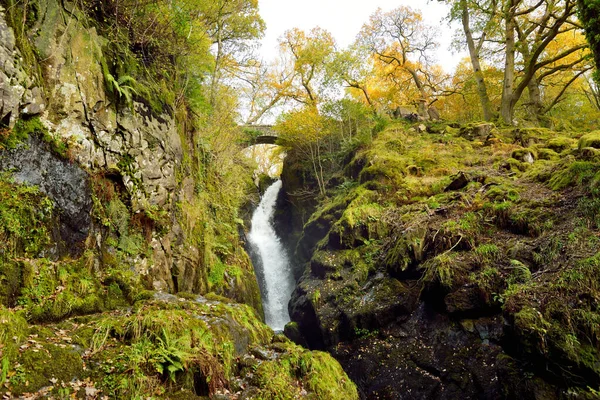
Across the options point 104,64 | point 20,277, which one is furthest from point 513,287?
point 104,64

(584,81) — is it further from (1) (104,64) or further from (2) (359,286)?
(1) (104,64)

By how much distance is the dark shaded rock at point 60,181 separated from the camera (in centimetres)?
425

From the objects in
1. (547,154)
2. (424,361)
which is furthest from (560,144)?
(424,361)

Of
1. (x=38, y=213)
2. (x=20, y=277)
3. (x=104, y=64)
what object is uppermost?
(x=104, y=64)

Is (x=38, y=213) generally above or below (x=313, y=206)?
above

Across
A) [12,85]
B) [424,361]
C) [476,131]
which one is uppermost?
[12,85]

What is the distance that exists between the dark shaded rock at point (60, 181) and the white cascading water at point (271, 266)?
9259mm

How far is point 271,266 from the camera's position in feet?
54.3

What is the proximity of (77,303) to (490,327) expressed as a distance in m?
7.48

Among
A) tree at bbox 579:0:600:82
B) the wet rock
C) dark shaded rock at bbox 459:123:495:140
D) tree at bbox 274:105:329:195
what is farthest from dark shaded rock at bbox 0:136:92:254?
dark shaded rock at bbox 459:123:495:140

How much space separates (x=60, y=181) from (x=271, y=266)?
1261 cm

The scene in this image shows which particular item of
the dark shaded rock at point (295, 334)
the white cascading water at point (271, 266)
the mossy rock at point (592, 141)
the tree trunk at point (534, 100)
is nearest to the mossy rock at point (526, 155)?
the mossy rock at point (592, 141)

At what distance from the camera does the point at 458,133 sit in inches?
580

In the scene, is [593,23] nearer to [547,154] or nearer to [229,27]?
[547,154]
